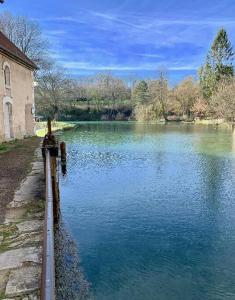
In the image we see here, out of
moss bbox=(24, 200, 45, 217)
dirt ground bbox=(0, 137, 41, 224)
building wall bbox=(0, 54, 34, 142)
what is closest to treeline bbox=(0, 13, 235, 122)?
building wall bbox=(0, 54, 34, 142)

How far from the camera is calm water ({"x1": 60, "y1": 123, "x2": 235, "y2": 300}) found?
515 centimetres

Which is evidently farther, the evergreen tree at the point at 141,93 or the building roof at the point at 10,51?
the evergreen tree at the point at 141,93

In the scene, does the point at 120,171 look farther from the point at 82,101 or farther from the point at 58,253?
the point at 82,101

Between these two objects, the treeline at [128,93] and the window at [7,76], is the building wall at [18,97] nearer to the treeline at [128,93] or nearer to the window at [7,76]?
the window at [7,76]

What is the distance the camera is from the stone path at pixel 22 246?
3.91 metres

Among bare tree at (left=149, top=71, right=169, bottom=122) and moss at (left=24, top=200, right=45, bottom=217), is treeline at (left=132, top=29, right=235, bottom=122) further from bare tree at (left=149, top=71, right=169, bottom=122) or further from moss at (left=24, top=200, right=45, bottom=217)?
moss at (left=24, top=200, right=45, bottom=217)

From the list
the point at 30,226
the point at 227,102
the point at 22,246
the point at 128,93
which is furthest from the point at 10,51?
the point at 128,93

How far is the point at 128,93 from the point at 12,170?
67445mm

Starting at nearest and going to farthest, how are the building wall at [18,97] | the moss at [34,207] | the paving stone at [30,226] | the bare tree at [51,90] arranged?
the paving stone at [30,226], the moss at [34,207], the building wall at [18,97], the bare tree at [51,90]

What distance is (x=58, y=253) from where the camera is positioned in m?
5.91

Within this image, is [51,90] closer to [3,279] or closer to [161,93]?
[161,93]

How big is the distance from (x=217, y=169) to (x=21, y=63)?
13.3 meters

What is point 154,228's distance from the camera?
7.36 meters


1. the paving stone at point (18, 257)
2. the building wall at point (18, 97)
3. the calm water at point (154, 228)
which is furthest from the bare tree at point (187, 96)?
the paving stone at point (18, 257)
